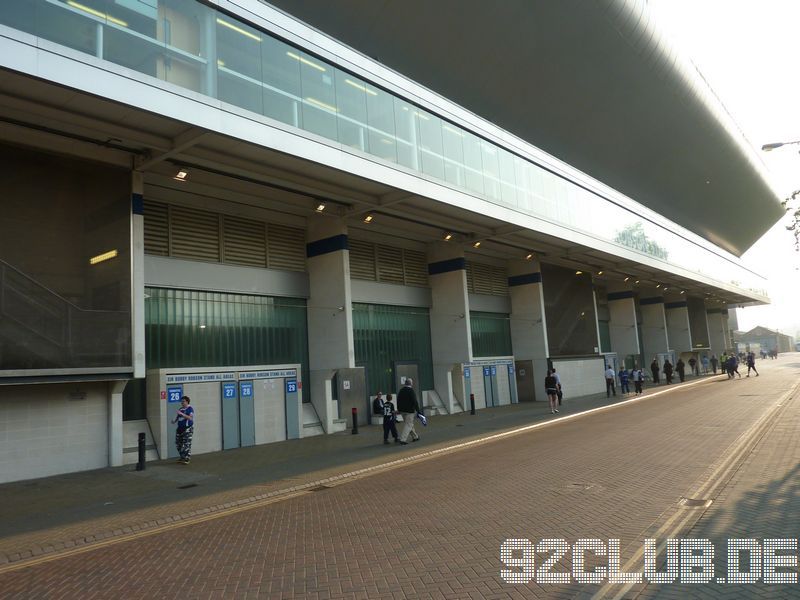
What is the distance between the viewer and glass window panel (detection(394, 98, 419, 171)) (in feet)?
59.8

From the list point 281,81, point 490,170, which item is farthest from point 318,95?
point 490,170

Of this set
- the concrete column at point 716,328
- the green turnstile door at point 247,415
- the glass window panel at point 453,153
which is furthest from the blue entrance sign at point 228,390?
the concrete column at point 716,328

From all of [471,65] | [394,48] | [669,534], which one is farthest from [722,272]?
[669,534]

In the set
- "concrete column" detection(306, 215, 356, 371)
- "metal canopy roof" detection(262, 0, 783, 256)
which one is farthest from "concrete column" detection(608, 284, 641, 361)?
"concrete column" detection(306, 215, 356, 371)

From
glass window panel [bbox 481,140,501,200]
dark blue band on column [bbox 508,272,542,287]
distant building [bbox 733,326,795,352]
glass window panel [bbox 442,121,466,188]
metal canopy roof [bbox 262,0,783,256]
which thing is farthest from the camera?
distant building [bbox 733,326,795,352]

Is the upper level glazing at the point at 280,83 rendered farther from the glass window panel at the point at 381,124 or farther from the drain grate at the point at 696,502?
the drain grate at the point at 696,502

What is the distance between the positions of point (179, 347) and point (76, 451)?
168 inches

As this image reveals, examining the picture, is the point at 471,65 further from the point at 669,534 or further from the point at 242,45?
the point at 669,534

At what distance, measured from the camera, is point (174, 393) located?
15.4 metres

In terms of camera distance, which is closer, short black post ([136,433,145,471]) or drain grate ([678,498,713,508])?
drain grate ([678,498,713,508])

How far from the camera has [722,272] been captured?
2042 inches

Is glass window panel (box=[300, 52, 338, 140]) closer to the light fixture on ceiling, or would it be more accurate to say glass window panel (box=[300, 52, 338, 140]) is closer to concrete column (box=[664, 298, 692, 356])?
the light fixture on ceiling

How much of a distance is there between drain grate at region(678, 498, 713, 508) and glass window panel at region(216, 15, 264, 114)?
12.2m

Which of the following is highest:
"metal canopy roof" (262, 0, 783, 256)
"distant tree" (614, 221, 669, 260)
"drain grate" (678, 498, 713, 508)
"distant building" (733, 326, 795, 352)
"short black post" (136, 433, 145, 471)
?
"metal canopy roof" (262, 0, 783, 256)
